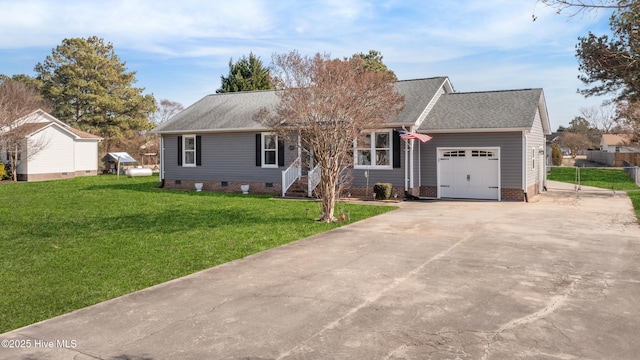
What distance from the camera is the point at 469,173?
58.9ft

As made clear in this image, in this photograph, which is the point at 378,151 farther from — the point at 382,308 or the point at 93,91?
the point at 93,91

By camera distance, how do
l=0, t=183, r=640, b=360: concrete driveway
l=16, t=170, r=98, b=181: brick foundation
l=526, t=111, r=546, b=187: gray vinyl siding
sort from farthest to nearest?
l=16, t=170, r=98, b=181: brick foundation → l=526, t=111, r=546, b=187: gray vinyl siding → l=0, t=183, r=640, b=360: concrete driveway

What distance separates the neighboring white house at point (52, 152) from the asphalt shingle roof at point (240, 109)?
12.1m

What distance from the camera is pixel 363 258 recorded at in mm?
7965

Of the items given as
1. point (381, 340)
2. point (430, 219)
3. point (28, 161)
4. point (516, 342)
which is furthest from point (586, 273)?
point (28, 161)

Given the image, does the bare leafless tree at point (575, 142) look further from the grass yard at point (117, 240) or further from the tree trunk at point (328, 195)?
the tree trunk at point (328, 195)

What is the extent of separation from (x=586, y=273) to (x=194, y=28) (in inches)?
478

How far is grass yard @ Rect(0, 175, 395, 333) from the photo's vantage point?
610 centimetres

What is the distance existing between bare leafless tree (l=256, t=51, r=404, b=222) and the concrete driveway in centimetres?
328

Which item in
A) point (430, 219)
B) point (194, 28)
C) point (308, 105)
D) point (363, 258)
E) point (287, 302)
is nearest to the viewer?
point (287, 302)

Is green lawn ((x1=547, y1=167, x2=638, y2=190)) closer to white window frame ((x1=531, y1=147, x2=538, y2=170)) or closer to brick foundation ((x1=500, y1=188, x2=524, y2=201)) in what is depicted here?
white window frame ((x1=531, y1=147, x2=538, y2=170))

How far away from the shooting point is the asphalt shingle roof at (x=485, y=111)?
17.2m

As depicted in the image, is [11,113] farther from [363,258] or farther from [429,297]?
[429,297]

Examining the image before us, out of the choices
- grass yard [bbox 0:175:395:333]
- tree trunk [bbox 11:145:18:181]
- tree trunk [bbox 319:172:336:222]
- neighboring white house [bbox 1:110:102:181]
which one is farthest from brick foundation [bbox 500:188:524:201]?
tree trunk [bbox 11:145:18:181]
